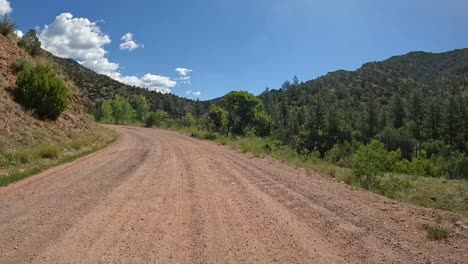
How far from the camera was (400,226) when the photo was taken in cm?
678

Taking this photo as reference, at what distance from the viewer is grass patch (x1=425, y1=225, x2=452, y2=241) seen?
20.1 feet

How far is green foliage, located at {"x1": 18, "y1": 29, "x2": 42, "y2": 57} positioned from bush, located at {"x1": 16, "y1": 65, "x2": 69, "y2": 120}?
4651mm

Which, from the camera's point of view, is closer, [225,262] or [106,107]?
[225,262]

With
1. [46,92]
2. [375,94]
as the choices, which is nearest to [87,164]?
[46,92]

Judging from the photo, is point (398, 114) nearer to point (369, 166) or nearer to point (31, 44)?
point (31, 44)

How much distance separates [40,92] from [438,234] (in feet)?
60.7

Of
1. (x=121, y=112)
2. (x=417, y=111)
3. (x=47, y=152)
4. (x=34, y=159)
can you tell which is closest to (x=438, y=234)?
(x=34, y=159)

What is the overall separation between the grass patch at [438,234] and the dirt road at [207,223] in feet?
0.33

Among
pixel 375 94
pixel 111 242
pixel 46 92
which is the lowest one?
pixel 111 242

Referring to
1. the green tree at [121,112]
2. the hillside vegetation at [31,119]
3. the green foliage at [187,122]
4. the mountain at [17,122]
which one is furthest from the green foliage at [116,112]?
the mountain at [17,122]

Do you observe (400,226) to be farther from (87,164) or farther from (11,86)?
(11,86)

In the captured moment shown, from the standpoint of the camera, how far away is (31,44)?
25.1 m

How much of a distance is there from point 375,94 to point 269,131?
5164 inches

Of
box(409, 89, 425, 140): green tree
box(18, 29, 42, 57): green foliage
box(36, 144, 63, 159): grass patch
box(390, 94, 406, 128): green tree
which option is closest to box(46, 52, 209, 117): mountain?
box(18, 29, 42, 57): green foliage
